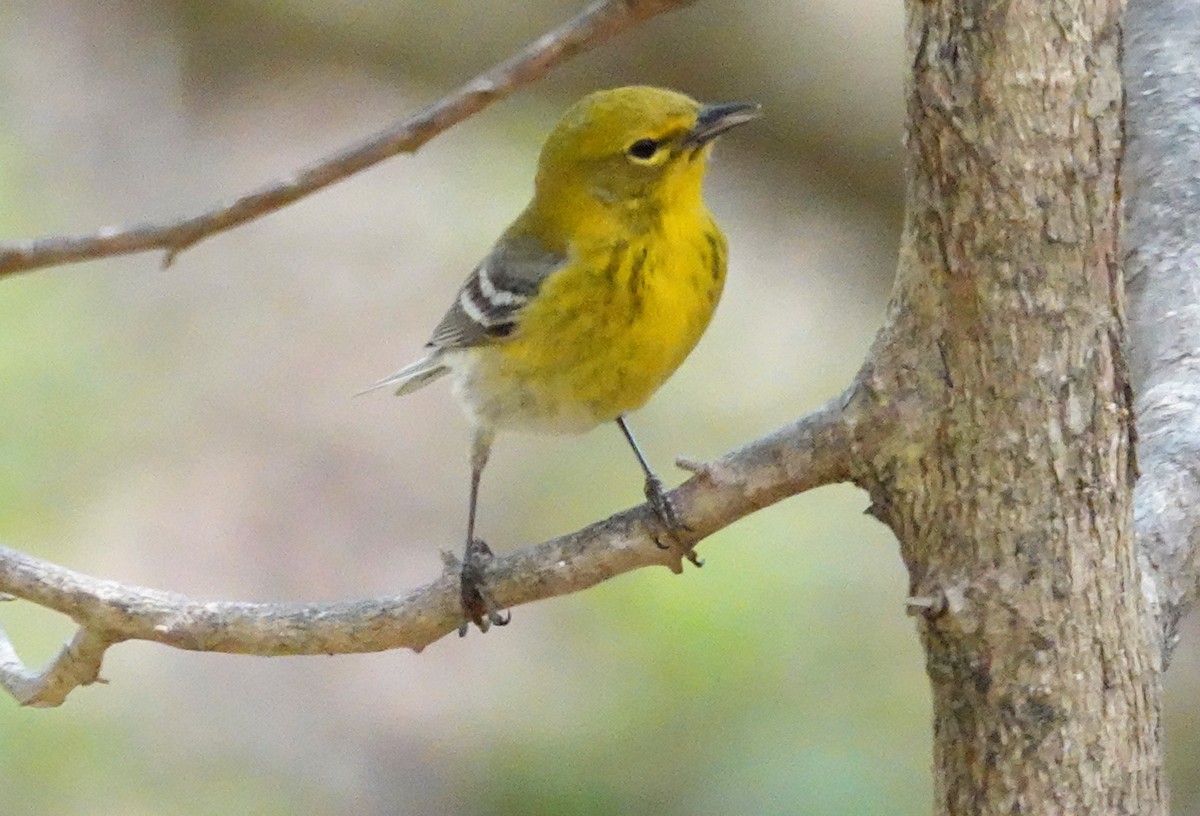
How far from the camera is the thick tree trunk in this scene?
1374 mm

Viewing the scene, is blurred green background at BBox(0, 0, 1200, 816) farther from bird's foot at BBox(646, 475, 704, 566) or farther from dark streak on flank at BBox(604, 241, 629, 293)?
bird's foot at BBox(646, 475, 704, 566)

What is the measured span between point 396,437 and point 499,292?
242cm

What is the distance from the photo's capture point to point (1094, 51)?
1353mm

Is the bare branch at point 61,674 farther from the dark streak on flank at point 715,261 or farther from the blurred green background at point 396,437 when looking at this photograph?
the blurred green background at point 396,437

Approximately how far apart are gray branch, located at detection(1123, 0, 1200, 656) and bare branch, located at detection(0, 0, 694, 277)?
2.09 feet

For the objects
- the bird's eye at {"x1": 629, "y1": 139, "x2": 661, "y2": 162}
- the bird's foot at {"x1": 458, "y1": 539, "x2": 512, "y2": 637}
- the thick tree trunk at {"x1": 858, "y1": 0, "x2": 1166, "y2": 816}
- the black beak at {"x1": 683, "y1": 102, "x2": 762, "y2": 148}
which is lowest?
the thick tree trunk at {"x1": 858, "y1": 0, "x2": 1166, "y2": 816}

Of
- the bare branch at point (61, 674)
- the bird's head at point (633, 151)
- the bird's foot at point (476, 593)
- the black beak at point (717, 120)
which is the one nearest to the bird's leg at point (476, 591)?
the bird's foot at point (476, 593)

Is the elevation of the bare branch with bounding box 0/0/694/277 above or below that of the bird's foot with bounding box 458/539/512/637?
above

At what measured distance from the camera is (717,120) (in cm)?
219

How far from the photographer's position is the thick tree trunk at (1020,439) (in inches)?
54.1

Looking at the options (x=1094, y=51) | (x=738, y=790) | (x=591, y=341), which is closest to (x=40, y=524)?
(x=738, y=790)

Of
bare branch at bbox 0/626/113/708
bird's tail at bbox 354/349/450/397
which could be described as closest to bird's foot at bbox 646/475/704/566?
bare branch at bbox 0/626/113/708

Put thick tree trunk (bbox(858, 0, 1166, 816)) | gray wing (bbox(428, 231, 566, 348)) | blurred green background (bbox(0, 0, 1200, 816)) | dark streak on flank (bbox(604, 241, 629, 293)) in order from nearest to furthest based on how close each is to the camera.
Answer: thick tree trunk (bbox(858, 0, 1166, 816))
dark streak on flank (bbox(604, 241, 629, 293))
gray wing (bbox(428, 231, 566, 348))
blurred green background (bbox(0, 0, 1200, 816))

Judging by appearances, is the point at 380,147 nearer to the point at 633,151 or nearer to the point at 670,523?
the point at 670,523
